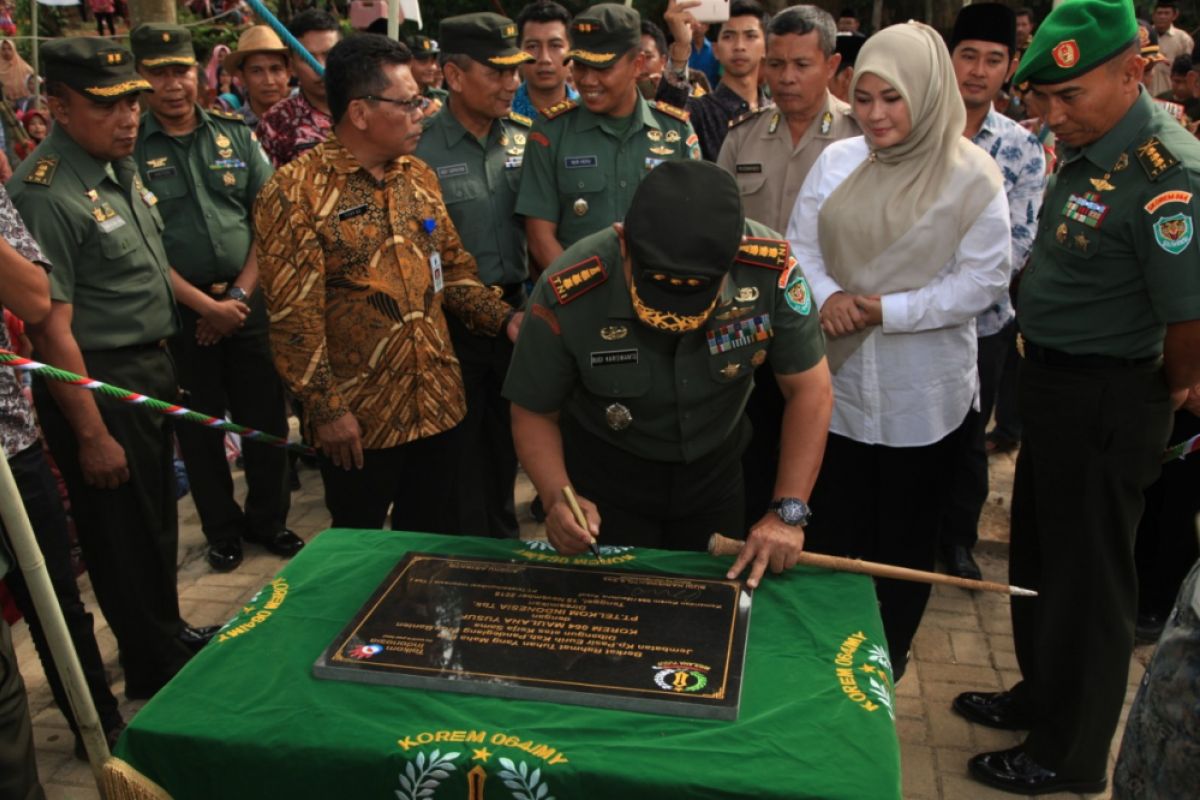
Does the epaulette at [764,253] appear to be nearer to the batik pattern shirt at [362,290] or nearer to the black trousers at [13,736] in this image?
the batik pattern shirt at [362,290]

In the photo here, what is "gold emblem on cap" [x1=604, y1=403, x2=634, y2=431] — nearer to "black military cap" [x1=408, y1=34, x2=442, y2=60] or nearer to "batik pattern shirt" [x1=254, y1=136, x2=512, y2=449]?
"batik pattern shirt" [x1=254, y1=136, x2=512, y2=449]

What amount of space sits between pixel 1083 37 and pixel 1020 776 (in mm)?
2135

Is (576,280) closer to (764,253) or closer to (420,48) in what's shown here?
(764,253)

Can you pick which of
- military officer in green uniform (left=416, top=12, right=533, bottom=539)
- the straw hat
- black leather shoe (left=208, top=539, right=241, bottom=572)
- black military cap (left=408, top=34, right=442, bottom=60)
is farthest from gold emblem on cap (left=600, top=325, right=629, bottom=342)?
black military cap (left=408, top=34, right=442, bottom=60)

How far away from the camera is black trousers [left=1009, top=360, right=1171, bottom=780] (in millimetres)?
2691

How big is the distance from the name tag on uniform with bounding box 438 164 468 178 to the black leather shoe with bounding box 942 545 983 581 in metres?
2.75

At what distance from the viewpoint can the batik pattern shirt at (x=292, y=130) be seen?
5.20m

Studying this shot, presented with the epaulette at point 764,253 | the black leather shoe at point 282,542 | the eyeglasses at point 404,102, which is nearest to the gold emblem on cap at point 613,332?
the epaulette at point 764,253

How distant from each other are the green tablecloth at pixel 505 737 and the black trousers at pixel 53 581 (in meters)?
1.18

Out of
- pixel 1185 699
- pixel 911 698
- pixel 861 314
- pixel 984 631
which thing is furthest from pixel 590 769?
pixel 984 631

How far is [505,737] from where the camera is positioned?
5.54 ft

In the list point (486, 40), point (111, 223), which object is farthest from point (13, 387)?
point (486, 40)

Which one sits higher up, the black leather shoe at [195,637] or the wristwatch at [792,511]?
A: the wristwatch at [792,511]

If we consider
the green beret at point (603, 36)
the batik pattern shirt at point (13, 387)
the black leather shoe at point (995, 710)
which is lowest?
the black leather shoe at point (995, 710)
